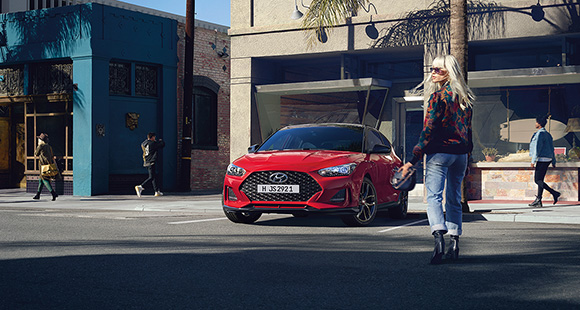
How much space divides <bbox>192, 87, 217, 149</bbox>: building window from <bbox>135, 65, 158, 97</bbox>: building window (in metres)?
2.10

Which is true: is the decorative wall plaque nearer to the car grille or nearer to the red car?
the red car

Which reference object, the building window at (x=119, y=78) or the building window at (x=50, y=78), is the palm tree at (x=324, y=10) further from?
the building window at (x=50, y=78)

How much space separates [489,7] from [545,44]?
1540 millimetres

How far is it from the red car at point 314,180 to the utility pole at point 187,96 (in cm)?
1017

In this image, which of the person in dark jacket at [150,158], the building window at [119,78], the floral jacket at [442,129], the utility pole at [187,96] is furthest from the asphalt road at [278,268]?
the building window at [119,78]

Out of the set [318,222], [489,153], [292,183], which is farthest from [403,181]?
[489,153]

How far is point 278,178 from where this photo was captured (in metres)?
9.99

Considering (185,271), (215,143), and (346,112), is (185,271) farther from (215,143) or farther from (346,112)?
(215,143)

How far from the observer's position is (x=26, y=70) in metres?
22.1

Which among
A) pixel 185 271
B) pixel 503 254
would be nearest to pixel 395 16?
pixel 503 254

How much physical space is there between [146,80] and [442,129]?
16.8 meters

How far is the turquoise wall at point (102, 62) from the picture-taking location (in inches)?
817

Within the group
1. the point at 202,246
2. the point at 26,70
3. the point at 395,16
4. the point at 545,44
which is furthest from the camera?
the point at 26,70

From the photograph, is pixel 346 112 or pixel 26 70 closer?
pixel 346 112
